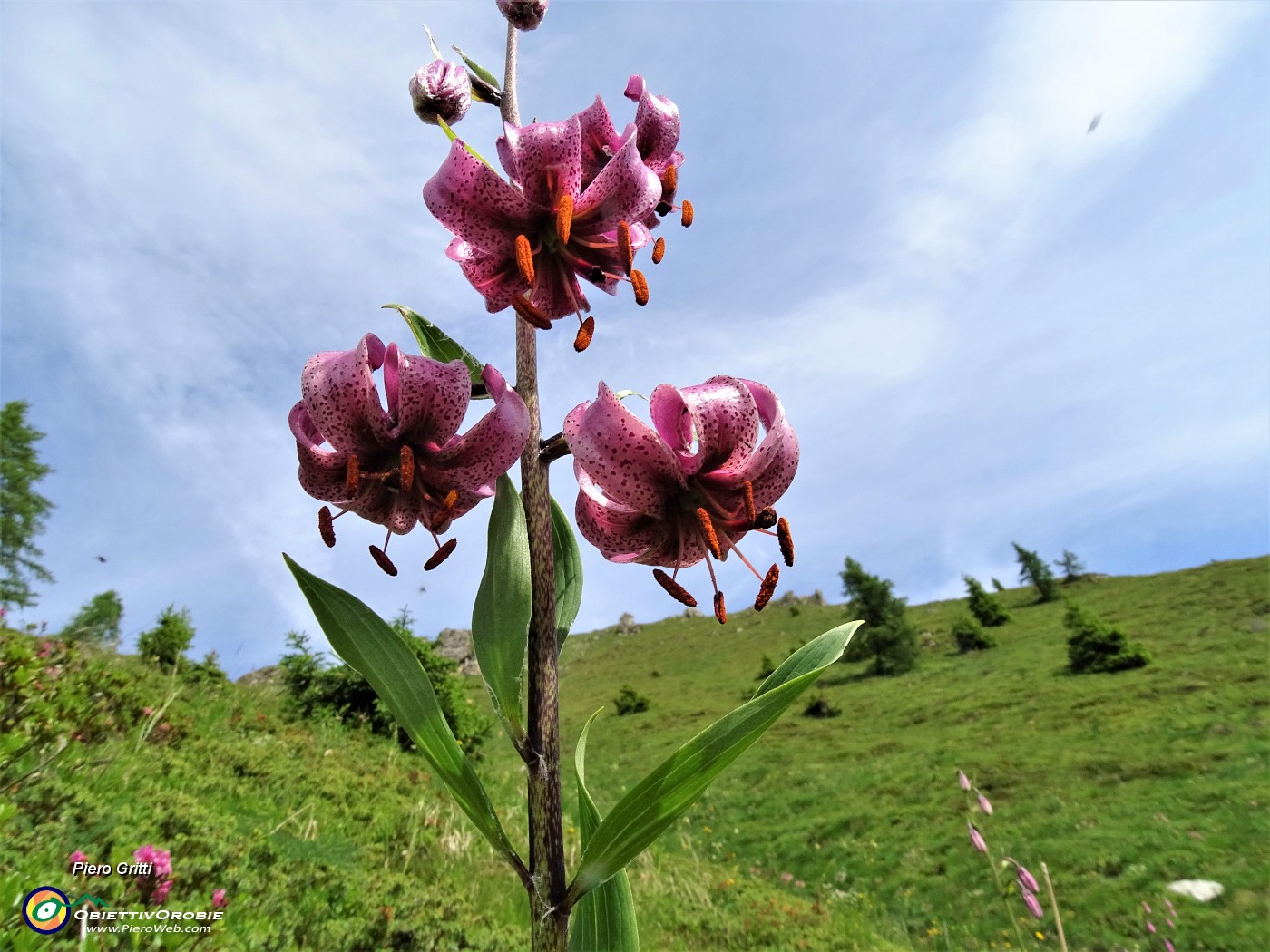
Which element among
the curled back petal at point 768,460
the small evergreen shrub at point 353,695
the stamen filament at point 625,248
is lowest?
the curled back petal at point 768,460

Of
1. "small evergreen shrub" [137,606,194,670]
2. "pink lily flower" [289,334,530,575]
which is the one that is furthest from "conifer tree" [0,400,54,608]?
"pink lily flower" [289,334,530,575]

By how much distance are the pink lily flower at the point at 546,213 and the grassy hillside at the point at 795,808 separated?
159 cm

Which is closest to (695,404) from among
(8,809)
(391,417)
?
(391,417)

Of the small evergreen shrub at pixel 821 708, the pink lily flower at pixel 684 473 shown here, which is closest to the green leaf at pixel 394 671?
the pink lily flower at pixel 684 473

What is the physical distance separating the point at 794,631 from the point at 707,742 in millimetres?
33148

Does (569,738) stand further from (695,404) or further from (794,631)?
(695,404)

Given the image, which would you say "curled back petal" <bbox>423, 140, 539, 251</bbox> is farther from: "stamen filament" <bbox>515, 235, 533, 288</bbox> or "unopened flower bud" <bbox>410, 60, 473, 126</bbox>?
"unopened flower bud" <bbox>410, 60, 473, 126</bbox>

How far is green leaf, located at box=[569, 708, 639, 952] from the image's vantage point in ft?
2.56

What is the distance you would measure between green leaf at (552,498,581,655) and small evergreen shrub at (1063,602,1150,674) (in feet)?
73.1

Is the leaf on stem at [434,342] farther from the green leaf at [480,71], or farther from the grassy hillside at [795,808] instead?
the grassy hillside at [795,808]

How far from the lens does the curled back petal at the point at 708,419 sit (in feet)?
2.67

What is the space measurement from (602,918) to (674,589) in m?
0.37

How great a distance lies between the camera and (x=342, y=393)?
785mm

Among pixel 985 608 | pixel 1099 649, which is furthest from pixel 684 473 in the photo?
pixel 985 608
